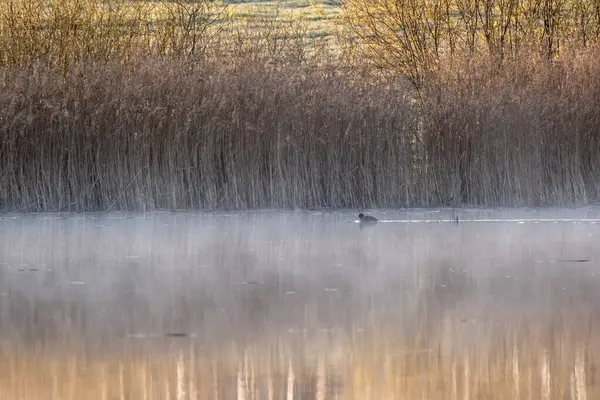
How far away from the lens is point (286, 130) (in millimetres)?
12227

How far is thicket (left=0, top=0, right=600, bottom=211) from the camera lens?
11812mm

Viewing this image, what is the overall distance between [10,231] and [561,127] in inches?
243

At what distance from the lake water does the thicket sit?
2078 mm

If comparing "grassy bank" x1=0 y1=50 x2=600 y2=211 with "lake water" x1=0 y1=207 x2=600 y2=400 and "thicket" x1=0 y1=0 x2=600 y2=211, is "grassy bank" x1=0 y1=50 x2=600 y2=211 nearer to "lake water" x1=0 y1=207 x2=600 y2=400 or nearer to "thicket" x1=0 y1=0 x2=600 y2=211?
"thicket" x1=0 y1=0 x2=600 y2=211

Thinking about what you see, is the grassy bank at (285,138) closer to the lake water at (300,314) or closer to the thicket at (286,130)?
the thicket at (286,130)

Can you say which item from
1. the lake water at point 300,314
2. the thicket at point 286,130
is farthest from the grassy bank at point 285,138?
the lake water at point 300,314

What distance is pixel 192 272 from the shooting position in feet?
23.7

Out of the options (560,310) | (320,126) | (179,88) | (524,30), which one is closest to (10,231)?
(179,88)

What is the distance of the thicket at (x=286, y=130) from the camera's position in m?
11.8

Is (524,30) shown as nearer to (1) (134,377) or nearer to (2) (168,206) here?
(2) (168,206)

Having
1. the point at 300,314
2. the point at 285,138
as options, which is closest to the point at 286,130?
the point at 285,138

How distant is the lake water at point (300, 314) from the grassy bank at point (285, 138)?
2068mm

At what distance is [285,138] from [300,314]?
22.0 ft

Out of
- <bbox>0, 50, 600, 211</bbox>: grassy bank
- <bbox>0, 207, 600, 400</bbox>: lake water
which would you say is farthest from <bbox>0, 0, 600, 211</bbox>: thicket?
<bbox>0, 207, 600, 400</bbox>: lake water
